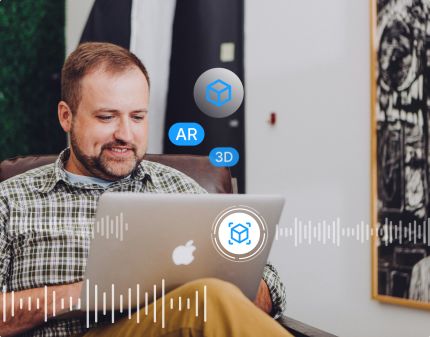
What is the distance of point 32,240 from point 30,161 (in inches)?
9.2

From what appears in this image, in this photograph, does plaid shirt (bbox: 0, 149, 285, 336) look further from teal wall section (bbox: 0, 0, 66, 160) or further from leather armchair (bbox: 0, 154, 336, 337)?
teal wall section (bbox: 0, 0, 66, 160)

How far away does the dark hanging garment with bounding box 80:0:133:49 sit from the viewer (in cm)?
114

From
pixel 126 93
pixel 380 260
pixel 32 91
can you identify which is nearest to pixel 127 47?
pixel 126 93

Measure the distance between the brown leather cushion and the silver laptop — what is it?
14.7 inches

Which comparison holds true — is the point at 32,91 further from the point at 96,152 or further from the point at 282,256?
the point at 282,256

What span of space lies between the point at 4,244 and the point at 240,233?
1.31 ft

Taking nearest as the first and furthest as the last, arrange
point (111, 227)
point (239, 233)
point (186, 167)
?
point (111, 227), point (239, 233), point (186, 167)

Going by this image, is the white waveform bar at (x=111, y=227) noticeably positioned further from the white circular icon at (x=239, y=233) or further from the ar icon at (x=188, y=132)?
→ the ar icon at (x=188, y=132)

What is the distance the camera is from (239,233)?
0.79 meters

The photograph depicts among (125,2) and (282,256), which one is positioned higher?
(125,2)

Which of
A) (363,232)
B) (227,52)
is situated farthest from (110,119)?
(363,232)

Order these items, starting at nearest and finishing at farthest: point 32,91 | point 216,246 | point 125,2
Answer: point 216,246
point 125,2
point 32,91

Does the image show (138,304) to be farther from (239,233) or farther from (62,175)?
(62,175)

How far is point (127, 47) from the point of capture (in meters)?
1.05
